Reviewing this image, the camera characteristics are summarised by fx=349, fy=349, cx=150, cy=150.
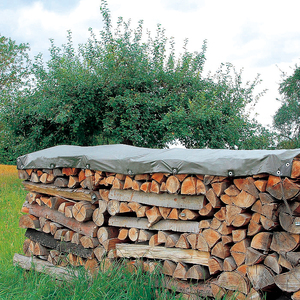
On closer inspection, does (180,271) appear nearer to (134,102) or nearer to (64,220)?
Answer: (64,220)

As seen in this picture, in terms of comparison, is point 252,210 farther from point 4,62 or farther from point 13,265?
point 4,62

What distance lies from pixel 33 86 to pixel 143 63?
4041 millimetres

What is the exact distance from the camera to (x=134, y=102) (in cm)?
978

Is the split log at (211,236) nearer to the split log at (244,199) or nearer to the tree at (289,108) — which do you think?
the split log at (244,199)

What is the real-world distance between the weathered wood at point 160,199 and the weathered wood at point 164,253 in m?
0.45

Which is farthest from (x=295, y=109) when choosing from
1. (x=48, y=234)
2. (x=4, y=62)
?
(x=48, y=234)

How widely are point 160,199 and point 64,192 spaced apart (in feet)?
5.39

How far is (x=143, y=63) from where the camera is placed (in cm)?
1052

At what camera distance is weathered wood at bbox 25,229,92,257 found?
4.32 meters

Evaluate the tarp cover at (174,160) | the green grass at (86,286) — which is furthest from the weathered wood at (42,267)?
the tarp cover at (174,160)

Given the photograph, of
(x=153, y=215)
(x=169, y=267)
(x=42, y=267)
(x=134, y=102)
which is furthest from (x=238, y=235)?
(x=134, y=102)

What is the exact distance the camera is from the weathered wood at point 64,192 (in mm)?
4289

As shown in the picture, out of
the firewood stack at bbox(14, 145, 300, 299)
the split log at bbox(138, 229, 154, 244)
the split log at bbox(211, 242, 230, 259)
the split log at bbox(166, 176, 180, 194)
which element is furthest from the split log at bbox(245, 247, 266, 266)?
the split log at bbox(138, 229, 154, 244)

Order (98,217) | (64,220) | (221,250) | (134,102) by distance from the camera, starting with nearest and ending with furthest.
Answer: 1. (221,250)
2. (98,217)
3. (64,220)
4. (134,102)
